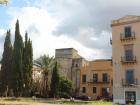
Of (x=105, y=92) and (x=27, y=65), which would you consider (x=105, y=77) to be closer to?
(x=105, y=92)

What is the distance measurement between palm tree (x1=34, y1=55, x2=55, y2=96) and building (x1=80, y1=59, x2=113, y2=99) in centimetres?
888

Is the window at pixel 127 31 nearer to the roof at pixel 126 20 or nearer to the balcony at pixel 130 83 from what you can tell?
the roof at pixel 126 20

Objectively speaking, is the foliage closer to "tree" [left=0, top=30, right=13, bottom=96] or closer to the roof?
"tree" [left=0, top=30, right=13, bottom=96]

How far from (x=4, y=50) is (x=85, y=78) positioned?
2054cm

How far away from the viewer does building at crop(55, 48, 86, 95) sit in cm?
6850

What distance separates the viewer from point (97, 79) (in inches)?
2532

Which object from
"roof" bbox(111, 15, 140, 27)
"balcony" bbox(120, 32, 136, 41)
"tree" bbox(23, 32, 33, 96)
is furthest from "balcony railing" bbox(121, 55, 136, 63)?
"tree" bbox(23, 32, 33, 96)

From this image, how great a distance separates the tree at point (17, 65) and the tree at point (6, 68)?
1.08 meters

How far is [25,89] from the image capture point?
51.7 m

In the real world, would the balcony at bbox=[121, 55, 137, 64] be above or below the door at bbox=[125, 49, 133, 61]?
below

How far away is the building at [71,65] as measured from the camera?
68.5 meters

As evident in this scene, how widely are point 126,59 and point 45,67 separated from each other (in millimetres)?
19783

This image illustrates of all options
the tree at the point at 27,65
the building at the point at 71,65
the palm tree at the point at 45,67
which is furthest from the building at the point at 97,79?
the tree at the point at 27,65

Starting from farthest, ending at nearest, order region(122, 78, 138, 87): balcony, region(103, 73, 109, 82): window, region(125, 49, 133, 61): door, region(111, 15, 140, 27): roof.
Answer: region(103, 73, 109, 82): window
region(111, 15, 140, 27): roof
region(125, 49, 133, 61): door
region(122, 78, 138, 87): balcony
